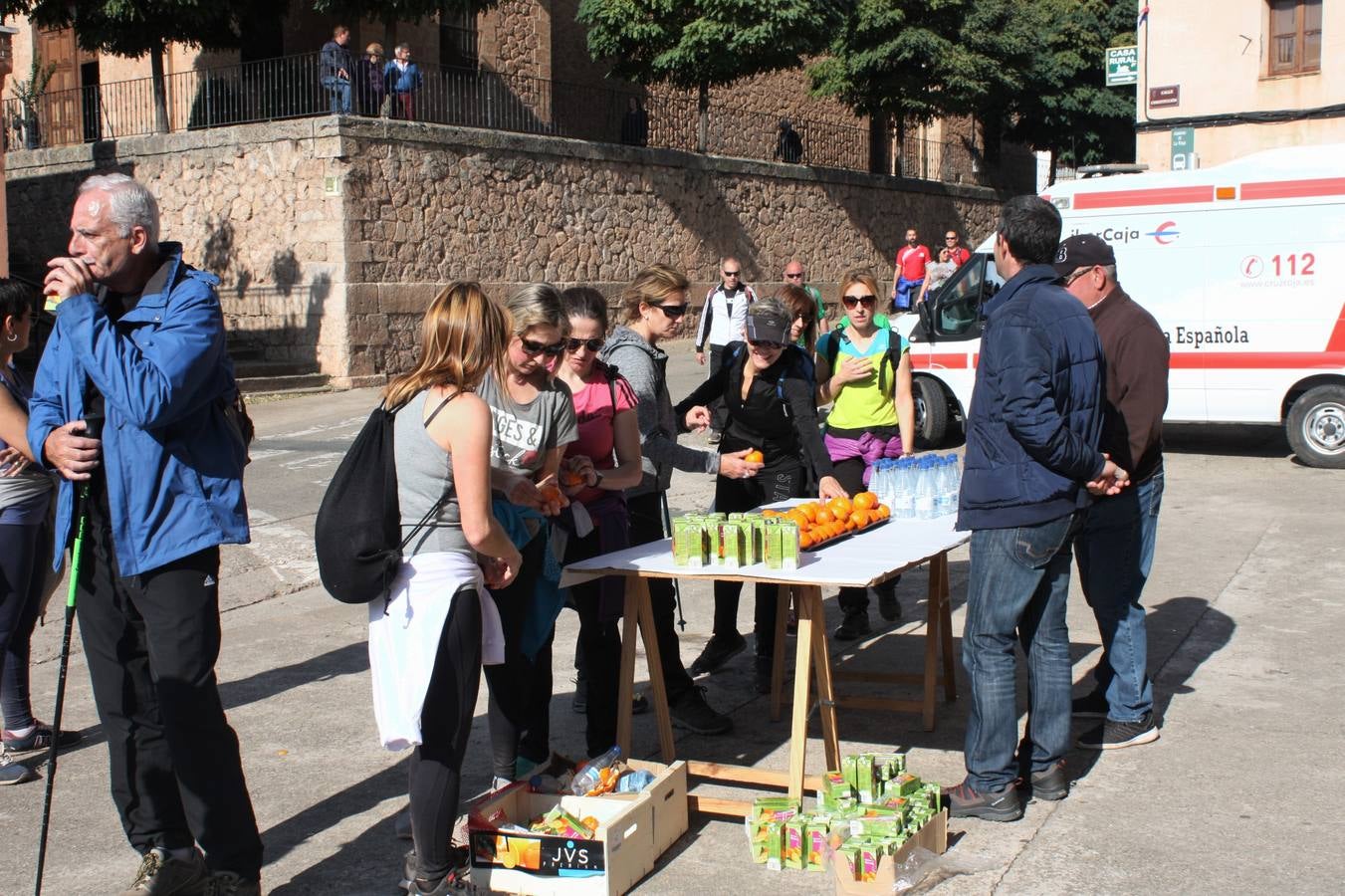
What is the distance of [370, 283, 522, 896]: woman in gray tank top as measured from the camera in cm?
379

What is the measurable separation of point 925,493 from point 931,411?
8.00 m

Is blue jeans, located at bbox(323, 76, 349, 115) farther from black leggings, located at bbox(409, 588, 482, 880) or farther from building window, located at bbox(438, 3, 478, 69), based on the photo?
black leggings, located at bbox(409, 588, 482, 880)

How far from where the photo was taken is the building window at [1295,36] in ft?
70.9

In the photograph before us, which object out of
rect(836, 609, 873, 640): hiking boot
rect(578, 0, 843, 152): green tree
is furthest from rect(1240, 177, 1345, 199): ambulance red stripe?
rect(578, 0, 843, 152): green tree

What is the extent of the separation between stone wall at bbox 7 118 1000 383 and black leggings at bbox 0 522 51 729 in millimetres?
12698

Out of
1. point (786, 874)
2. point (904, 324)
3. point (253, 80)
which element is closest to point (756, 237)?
point (253, 80)

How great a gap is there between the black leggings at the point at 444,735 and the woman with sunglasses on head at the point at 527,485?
1.77 feet

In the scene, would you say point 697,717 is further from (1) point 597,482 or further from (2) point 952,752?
(1) point 597,482

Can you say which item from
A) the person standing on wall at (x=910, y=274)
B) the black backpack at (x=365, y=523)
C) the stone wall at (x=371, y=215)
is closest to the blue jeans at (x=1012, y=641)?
the black backpack at (x=365, y=523)

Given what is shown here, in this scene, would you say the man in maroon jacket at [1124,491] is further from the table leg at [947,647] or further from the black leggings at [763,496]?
the black leggings at [763,496]

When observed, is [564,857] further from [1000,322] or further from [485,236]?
[485,236]

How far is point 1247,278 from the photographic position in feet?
40.4

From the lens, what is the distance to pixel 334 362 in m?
17.9

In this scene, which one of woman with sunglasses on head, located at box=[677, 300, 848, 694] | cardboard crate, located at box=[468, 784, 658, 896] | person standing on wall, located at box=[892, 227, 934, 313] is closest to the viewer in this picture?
cardboard crate, located at box=[468, 784, 658, 896]
